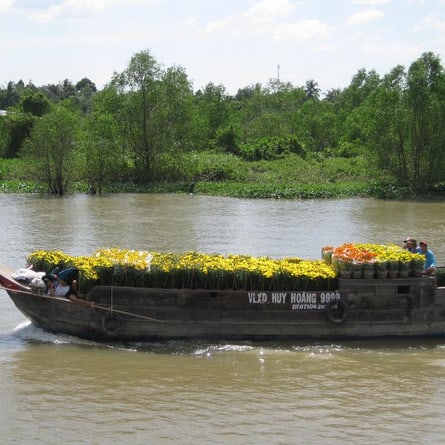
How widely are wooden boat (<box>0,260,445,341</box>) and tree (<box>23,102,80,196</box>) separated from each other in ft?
111

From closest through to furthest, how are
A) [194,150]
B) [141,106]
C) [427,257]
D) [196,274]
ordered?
[196,274] < [427,257] < [141,106] < [194,150]

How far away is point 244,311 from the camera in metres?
13.7

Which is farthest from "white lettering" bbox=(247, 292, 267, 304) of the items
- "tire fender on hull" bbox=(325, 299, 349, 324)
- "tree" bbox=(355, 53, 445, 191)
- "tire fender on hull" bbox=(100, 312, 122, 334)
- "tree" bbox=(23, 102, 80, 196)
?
"tree" bbox=(355, 53, 445, 191)

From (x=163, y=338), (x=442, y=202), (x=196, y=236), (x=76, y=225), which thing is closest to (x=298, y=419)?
(x=163, y=338)

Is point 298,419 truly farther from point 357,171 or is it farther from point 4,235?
point 357,171

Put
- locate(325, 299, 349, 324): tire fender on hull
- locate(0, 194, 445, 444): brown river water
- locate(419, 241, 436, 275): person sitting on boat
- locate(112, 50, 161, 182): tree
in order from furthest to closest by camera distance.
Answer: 1. locate(112, 50, 161, 182): tree
2. locate(419, 241, 436, 275): person sitting on boat
3. locate(325, 299, 349, 324): tire fender on hull
4. locate(0, 194, 445, 444): brown river water

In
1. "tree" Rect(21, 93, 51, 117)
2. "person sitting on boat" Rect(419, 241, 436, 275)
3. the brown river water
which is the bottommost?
the brown river water

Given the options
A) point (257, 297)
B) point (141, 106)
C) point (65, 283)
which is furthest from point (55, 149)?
point (257, 297)

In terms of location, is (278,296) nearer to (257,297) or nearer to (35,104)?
(257,297)

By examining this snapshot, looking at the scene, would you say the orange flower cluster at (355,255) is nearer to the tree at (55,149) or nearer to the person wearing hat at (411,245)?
the person wearing hat at (411,245)

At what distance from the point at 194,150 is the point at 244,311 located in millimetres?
47323

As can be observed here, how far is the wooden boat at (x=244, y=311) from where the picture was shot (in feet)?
44.8

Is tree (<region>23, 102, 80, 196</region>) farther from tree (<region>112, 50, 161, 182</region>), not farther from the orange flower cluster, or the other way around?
the orange flower cluster

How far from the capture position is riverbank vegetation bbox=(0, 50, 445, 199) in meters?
47.1
